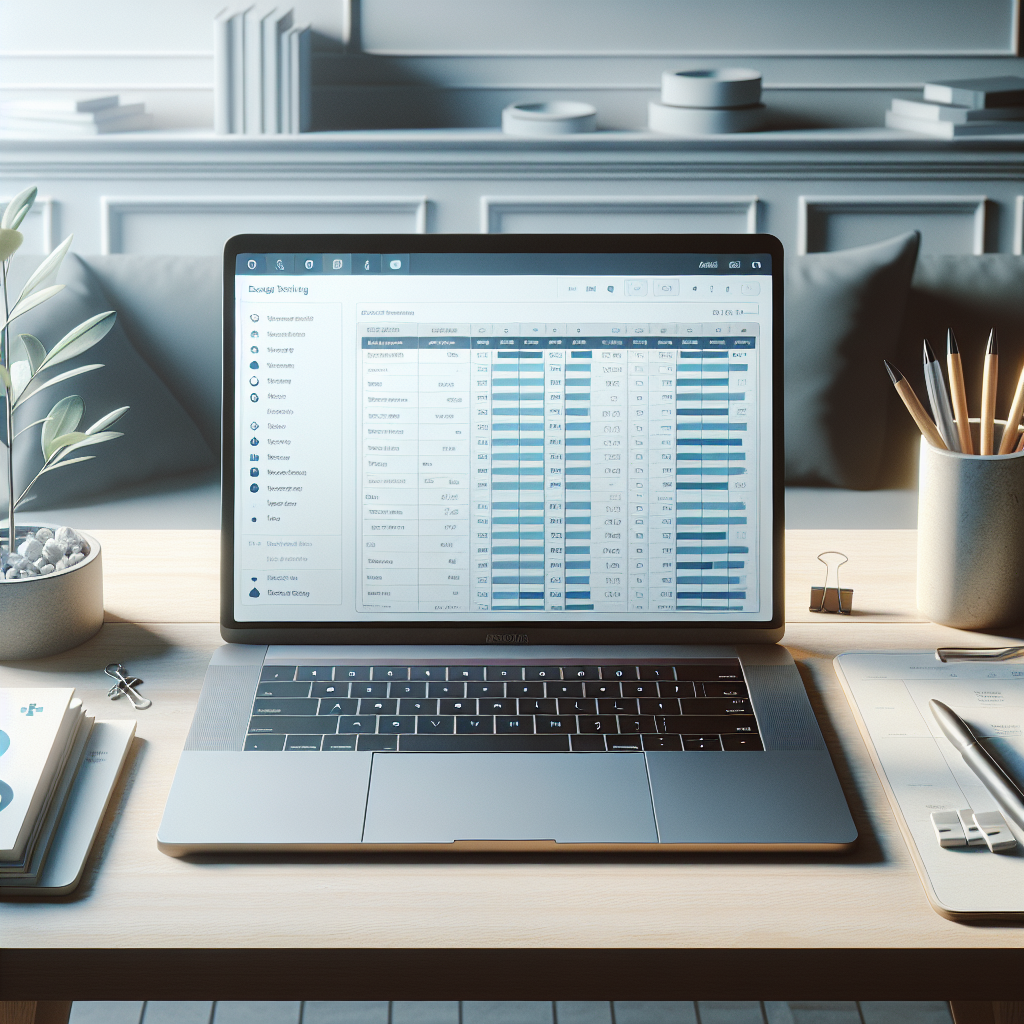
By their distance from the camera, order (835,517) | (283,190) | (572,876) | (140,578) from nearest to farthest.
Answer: (572,876) → (140,578) → (835,517) → (283,190)

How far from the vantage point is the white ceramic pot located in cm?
78

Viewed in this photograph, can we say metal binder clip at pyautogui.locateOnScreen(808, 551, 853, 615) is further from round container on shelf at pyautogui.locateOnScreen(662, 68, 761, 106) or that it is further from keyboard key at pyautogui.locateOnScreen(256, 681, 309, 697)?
round container on shelf at pyautogui.locateOnScreen(662, 68, 761, 106)

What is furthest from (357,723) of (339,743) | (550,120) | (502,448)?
(550,120)

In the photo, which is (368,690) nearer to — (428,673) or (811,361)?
(428,673)

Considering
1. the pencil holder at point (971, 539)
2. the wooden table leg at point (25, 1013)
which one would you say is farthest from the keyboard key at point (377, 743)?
the pencil holder at point (971, 539)

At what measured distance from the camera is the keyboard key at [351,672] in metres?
0.73

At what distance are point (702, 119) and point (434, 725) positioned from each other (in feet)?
6.49

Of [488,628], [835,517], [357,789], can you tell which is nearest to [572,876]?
[357,789]

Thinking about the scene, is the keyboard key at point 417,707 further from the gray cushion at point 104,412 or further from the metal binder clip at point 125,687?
the gray cushion at point 104,412

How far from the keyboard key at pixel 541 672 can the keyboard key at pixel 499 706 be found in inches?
1.2

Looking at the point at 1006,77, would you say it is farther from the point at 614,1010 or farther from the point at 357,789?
the point at 357,789

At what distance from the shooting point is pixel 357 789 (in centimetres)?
62

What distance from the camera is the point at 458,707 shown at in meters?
0.70

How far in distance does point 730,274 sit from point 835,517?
3.76 ft
